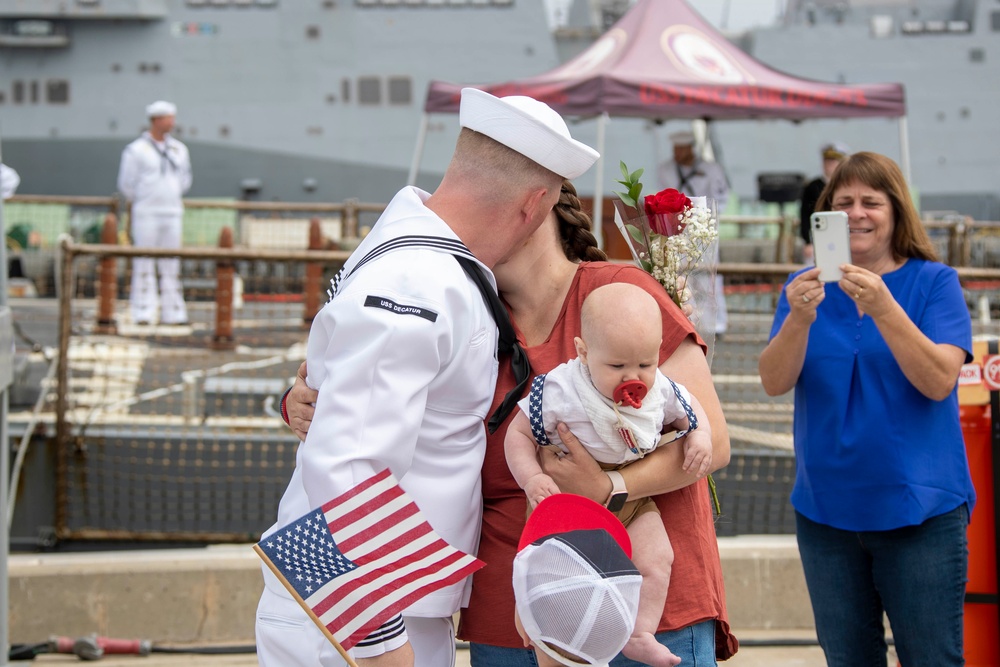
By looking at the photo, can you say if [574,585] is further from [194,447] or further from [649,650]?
[194,447]

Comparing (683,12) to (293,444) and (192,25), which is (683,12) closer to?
(293,444)

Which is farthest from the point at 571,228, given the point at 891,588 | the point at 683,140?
the point at 683,140

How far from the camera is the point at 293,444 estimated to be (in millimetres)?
6426

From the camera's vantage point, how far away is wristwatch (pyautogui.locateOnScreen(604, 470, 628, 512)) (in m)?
2.06

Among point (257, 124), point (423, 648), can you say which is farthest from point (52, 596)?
point (257, 124)

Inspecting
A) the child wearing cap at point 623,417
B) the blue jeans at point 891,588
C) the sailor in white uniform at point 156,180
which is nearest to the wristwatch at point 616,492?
the child wearing cap at point 623,417

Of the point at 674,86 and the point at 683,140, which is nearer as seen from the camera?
the point at 674,86

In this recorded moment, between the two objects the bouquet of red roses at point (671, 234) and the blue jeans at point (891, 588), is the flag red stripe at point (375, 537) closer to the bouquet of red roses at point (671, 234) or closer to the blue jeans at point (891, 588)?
the bouquet of red roses at point (671, 234)

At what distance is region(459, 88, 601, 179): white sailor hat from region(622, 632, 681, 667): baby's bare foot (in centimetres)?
94

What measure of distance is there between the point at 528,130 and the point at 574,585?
0.88m

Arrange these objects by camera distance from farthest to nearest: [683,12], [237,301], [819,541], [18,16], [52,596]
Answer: [18,16] < [237,301] < [683,12] < [52,596] < [819,541]

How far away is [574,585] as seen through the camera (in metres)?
1.87

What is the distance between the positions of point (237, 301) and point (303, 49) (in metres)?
15.5

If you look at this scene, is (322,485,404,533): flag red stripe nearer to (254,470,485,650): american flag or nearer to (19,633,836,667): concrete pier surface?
(254,470,485,650): american flag
